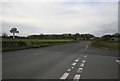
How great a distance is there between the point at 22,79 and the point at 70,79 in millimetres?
1785

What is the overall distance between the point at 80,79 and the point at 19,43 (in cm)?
3910

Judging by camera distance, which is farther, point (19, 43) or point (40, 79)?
point (19, 43)

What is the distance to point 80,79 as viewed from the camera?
8.50m

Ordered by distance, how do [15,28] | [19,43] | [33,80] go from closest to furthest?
1. [33,80]
2. [19,43]
3. [15,28]

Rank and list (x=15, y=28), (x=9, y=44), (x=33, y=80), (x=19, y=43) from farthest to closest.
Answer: (x=15, y=28), (x=19, y=43), (x=9, y=44), (x=33, y=80)

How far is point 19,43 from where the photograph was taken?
1831 inches

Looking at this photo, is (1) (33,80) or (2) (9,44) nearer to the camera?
(1) (33,80)

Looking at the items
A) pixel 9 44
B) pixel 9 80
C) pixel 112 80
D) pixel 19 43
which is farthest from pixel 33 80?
pixel 19 43

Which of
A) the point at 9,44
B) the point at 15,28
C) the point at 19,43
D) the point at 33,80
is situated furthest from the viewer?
the point at 15,28

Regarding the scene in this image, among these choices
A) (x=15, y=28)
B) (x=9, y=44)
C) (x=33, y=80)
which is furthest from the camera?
(x=15, y=28)

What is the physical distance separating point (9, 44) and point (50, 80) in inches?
1341

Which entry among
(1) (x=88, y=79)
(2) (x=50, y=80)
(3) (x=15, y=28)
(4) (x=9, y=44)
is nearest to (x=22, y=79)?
(2) (x=50, y=80)

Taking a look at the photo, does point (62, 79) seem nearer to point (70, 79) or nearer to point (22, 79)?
point (70, 79)

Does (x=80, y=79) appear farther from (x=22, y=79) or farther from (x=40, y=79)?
(x=22, y=79)
